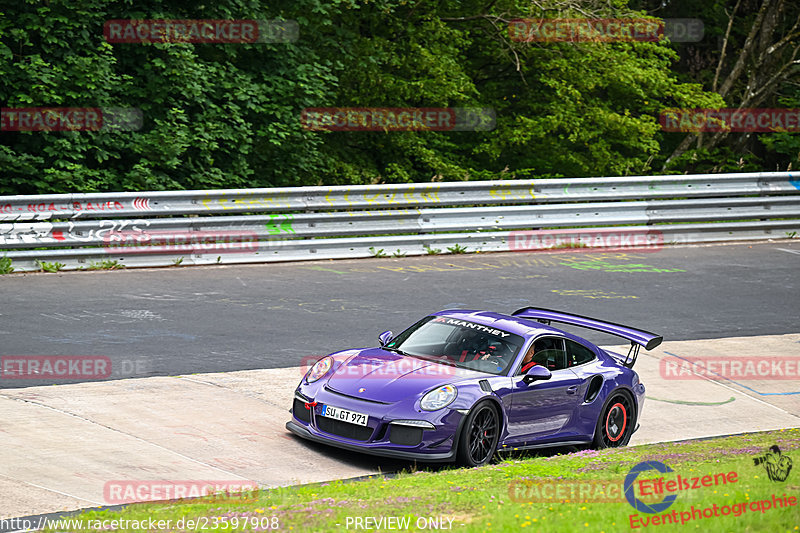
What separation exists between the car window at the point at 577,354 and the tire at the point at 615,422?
440 millimetres

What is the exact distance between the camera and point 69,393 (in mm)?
9711

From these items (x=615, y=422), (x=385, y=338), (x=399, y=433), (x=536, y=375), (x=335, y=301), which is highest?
(x=385, y=338)

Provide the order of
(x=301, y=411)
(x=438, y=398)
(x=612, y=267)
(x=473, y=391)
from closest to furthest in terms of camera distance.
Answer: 1. (x=438, y=398)
2. (x=473, y=391)
3. (x=301, y=411)
4. (x=612, y=267)

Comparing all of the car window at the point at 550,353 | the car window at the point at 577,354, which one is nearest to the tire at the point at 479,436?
the car window at the point at 550,353

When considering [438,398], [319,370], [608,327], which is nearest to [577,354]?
[608,327]

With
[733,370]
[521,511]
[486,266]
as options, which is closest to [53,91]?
[486,266]

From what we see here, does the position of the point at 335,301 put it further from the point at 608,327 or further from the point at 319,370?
the point at 608,327

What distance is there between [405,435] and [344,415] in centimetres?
58

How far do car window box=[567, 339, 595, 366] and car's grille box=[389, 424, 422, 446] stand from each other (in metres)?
2.11

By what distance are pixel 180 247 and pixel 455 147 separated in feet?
26.0

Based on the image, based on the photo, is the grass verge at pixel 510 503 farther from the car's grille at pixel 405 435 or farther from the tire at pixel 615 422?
the tire at pixel 615 422

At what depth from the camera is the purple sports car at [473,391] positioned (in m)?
8.54

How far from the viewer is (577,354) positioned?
10.0m

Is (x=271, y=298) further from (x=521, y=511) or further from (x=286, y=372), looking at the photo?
(x=521, y=511)
